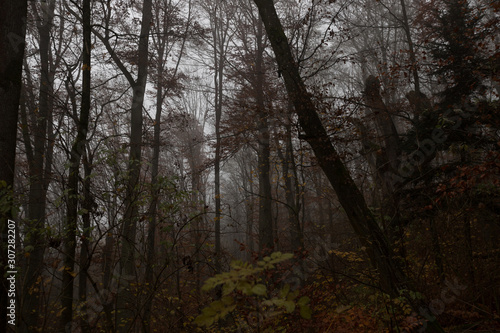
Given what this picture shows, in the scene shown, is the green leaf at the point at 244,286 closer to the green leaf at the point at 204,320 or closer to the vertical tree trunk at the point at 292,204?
the green leaf at the point at 204,320

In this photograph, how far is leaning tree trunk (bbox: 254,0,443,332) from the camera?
14.5 ft

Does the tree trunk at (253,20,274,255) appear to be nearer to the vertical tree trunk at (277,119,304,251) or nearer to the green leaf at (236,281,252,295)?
the vertical tree trunk at (277,119,304,251)

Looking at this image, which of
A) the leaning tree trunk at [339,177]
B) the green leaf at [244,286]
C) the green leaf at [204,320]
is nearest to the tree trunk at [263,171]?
the leaning tree trunk at [339,177]

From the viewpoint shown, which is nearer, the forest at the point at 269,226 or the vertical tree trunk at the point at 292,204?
the forest at the point at 269,226

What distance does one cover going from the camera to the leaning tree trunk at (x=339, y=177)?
14.5ft

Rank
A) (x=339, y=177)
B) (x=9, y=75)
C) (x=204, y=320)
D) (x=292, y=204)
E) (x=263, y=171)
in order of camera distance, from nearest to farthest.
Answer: (x=204, y=320) < (x=9, y=75) < (x=339, y=177) < (x=292, y=204) < (x=263, y=171)

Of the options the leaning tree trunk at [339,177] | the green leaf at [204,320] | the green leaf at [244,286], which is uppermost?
the leaning tree trunk at [339,177]

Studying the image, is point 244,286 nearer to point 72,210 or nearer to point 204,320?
point 204,320

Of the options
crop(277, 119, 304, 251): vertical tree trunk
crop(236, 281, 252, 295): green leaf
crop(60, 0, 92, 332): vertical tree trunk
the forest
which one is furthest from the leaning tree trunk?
crop(60, 0, 92, 332): vertical tree trunk

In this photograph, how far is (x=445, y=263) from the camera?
5.66 m

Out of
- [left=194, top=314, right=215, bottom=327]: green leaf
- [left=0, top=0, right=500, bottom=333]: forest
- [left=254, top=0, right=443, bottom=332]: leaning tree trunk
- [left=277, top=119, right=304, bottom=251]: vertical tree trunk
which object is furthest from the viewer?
[left=277, top=119, right=304, bottom=251]: vertical tree trunk

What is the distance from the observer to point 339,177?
5191 mm

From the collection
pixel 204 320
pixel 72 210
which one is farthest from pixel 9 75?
pixel 204 320

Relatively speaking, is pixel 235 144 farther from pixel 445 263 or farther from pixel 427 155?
pixel 445 263
